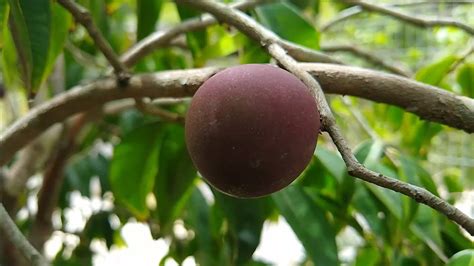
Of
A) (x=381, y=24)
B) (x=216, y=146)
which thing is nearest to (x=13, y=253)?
(x=216, y=146)

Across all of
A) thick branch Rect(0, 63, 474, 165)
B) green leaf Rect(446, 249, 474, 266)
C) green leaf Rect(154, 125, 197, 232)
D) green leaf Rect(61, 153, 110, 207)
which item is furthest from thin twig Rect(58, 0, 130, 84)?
green leaf Rect(61, 153, 110, 207)

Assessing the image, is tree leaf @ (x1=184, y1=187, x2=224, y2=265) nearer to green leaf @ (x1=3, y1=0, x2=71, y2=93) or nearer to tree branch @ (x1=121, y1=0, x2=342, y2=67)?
tree branch @ (x1=121, y1=0, x2=342, y2=67)

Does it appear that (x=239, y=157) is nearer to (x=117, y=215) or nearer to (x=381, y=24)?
(x=117, y=215)

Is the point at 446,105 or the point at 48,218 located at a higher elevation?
the point at 446,105

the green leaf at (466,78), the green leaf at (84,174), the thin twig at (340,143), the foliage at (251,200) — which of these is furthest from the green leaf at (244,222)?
the green leaf at (84,174)

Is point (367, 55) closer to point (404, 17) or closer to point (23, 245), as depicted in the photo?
point (404, 17)

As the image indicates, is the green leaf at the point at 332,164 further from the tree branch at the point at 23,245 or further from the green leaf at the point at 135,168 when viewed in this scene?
the tree branch at the point at 23,245
